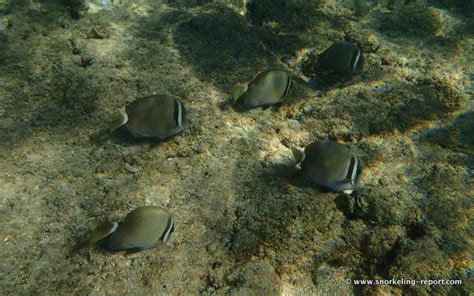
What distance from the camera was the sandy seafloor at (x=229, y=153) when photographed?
2510mm

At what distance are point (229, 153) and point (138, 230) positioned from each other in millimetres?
1266

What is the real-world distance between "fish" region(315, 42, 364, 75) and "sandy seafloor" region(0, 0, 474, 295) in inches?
8.2

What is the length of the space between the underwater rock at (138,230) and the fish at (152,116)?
0.96 meters

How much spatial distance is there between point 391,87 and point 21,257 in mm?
4089

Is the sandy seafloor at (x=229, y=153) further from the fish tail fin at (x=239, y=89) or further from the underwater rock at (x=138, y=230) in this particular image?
the fish tail fin at (x=239, y=89)

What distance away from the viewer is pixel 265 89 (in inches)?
145

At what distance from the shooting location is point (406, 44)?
16.7 ft

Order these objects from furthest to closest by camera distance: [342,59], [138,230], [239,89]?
[342,59], [239,89], [138,230]

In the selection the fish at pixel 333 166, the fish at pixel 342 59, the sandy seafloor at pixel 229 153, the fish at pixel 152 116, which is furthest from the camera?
the fish at pixel 342 59

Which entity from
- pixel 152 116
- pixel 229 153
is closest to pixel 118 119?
pixel 152 116

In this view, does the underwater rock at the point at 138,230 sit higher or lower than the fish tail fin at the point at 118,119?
lower

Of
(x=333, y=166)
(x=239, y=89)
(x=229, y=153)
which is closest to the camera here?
(x=333, y=166)

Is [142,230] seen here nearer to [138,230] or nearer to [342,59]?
[138,230]

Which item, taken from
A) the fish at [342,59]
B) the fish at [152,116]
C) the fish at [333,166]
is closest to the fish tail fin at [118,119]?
the fish at [152,116]
